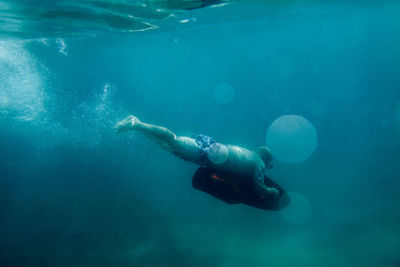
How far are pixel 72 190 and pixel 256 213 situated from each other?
16.6m

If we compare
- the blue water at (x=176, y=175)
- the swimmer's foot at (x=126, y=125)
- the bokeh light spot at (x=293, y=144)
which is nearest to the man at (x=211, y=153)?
the swimmer's foot at (x=126, y=125)

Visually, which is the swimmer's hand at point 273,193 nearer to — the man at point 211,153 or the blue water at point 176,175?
the man at point 211,153

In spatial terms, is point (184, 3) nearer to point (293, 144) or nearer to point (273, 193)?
point (273, 193)

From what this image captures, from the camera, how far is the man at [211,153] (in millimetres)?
5297

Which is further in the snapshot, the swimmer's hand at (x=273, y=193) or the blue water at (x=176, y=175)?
the blue water at (x=176, y=175)

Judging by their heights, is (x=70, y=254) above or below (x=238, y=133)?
below

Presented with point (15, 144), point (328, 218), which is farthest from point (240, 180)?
point (15, 144)

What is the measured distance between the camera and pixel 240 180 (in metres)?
5.48

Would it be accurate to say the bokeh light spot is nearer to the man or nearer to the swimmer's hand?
the swimmer's hand

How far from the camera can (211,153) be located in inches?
215

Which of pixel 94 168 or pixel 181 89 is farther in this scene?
pixel 181 89

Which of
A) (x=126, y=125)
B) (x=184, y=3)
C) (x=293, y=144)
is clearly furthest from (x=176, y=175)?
(x=126, y=125)

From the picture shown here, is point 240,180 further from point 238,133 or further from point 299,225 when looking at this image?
point 238,133

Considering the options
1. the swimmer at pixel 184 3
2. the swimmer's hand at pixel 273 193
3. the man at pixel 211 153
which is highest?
the swimmer at pixel 184 3
